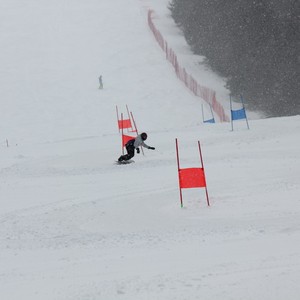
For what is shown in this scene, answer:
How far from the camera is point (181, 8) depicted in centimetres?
4303

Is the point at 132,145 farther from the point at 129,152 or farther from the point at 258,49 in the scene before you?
the point at 258,49

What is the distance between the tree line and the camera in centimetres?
2803

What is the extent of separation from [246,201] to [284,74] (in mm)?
18608

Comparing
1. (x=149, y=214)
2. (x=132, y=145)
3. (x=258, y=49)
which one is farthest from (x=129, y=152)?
(x=258, y=49)

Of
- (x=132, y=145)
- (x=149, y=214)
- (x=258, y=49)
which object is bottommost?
(x=149, y=214)

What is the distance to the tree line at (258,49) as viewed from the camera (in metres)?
28.0

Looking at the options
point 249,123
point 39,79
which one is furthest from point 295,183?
point 39,79

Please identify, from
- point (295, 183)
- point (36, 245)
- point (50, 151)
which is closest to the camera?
point (36, 245)

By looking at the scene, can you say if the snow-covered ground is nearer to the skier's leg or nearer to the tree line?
the skier's leg

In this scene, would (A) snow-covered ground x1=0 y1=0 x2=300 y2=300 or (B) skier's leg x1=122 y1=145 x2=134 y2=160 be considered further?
(B) skier's leg x1=122 y1=145 x2=134 y2=160

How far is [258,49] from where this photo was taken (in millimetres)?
30203

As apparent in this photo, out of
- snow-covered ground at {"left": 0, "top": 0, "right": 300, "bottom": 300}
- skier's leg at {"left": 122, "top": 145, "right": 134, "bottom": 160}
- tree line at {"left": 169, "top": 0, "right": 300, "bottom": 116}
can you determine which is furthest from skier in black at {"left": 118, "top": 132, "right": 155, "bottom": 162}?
tree line at {"left": 169, "top": 0, "right": 300, "bottom": 116}

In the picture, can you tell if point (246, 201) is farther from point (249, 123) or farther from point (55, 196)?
point (249, 123)

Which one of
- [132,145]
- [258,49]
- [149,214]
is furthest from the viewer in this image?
[258,49]
